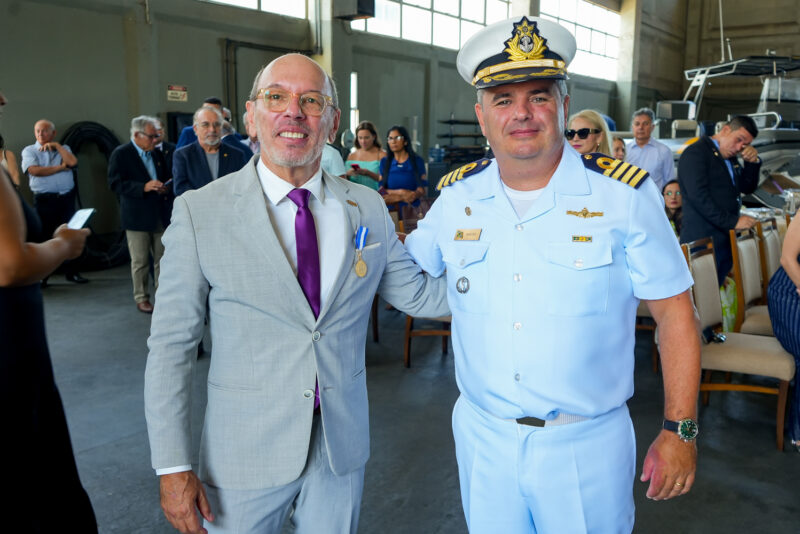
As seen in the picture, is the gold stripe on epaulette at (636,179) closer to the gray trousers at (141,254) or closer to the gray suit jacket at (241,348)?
the gray suit jacket at (241,348)

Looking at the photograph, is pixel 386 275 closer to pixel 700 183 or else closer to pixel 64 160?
pixel 700 183

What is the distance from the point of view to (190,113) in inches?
335

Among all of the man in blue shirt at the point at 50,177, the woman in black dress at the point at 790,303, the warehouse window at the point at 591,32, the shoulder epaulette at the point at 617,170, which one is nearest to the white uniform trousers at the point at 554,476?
the shoulder epaulette at the point at 617,170

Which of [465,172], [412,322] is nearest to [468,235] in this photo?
[465,172]

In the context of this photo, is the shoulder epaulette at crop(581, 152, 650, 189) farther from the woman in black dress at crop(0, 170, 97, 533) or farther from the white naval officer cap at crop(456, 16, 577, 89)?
the woman in black dress at crop(0, 170, 97, 533)

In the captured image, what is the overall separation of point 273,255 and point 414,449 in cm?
186

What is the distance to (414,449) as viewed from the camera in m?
2.89

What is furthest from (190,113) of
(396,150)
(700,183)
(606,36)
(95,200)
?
(606,36)

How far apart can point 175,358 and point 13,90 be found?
22.6 feet

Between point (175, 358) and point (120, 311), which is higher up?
point (175, 358)

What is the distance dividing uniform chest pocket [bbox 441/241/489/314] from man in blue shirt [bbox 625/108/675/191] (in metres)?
4.76

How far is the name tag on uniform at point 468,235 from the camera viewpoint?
1388mm

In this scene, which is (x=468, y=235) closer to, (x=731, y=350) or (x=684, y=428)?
(x=684, y=428)

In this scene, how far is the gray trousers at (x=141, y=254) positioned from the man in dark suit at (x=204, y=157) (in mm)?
1124
